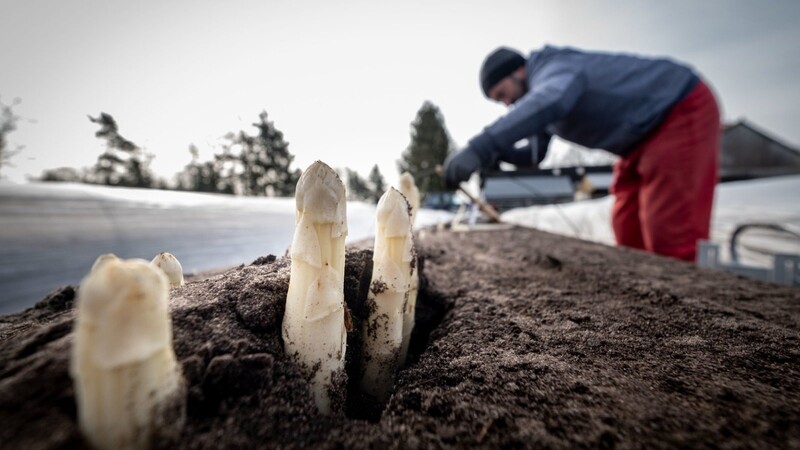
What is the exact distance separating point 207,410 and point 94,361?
166 millimetres

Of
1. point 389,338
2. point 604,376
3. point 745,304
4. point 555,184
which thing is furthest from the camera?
point 555,184

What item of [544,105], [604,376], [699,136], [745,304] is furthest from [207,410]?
[699,136]

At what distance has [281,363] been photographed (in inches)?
19.7

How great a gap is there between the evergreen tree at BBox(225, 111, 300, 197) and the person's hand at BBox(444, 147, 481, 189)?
126 cm

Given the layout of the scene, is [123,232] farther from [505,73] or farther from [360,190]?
[360,190]

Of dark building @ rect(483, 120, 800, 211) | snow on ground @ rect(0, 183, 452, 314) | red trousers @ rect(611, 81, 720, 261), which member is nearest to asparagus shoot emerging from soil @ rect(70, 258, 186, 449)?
snow on ground @ rect(0, 183, 452, 314)

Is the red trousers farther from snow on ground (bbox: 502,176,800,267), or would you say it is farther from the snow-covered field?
snow on ground (bbox: 502,176,800,267)

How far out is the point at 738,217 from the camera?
13.3ft

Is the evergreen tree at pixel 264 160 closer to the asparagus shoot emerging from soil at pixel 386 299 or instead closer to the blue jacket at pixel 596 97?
the asparagus shoot emerging from soil at pixel 386 299

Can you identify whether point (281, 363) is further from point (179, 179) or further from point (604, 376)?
point (179, 179)

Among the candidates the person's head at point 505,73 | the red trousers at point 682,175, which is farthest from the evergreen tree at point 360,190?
the red trousers at point 682,175

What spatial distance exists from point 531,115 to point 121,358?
2.31 metres

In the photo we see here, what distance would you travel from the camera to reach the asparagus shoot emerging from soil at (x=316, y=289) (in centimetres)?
53

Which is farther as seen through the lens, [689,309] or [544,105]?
[544,105]
